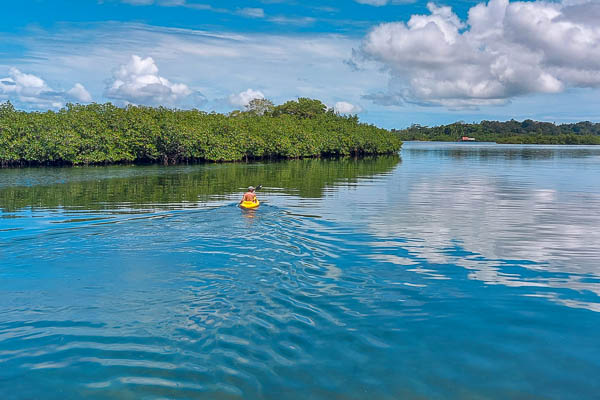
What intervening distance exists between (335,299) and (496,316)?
2.93m

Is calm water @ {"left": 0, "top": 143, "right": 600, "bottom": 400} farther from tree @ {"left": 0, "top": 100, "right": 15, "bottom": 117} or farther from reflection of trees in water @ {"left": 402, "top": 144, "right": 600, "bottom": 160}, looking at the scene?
reflection of trees in water @ {"left": 402, "top": 144, "right": 600, "bottom": 160}

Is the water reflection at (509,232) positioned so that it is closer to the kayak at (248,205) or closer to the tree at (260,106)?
the kayak at (248,205)

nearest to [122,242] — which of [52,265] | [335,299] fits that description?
[52,265]

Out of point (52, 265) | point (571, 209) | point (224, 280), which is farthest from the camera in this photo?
point (571, 209)

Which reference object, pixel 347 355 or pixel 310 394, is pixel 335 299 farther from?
pixel 310 394

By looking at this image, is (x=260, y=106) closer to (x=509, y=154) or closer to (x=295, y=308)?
(x=509, y=154)

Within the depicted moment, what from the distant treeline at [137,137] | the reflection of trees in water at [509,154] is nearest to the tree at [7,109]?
the distant treeline at [137,137]

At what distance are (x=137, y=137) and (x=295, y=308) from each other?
52354mm

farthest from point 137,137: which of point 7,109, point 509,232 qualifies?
point 509,232

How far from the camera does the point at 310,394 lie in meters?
5.69

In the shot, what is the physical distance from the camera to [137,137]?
55.7 meters

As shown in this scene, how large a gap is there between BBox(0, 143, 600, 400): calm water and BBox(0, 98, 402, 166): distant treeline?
119 ft

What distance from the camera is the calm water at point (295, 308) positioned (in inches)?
236

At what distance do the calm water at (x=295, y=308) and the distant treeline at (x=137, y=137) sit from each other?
3626cm
